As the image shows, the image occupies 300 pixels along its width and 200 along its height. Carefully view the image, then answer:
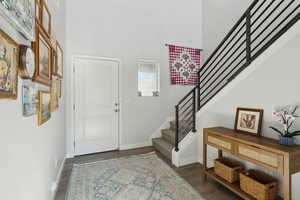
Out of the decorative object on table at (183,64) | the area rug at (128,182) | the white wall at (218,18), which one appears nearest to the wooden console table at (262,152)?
the area rug at (128,182)

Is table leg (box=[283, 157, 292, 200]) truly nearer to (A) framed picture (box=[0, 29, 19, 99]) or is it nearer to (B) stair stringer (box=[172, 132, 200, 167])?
(B) stair stringer (box=[172, 132, 200, 167])

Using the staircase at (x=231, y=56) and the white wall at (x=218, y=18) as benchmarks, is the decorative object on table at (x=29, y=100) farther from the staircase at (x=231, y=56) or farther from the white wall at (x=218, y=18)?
the white wall at (x=218, y=18)

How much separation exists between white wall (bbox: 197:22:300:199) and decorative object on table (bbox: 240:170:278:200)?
0.69 feet

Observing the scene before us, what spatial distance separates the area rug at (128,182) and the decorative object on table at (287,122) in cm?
116

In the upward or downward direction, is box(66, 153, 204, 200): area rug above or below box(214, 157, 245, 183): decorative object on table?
below

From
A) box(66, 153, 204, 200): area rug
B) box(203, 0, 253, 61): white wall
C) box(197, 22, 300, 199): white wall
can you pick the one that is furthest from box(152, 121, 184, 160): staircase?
box(203, 0, 253, 61): white wall

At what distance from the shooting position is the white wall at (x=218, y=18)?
10.4 ft

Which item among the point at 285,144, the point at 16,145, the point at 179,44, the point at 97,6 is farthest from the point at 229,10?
the point at 16,145

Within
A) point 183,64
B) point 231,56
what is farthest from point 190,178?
point 183,64

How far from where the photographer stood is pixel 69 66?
9.78 feet

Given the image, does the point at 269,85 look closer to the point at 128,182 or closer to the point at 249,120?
the point at 249,120

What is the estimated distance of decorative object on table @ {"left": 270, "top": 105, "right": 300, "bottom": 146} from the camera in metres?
1.41

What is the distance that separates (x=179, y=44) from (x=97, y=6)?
213 centimetres

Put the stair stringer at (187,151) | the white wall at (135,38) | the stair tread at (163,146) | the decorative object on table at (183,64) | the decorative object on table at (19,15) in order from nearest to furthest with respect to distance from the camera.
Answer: the decorative object on table at (19,15), the stair stringer at (187,151), the stair tread at (163,146), the white wall at (135,38), the decorative object on table at (183,64)
